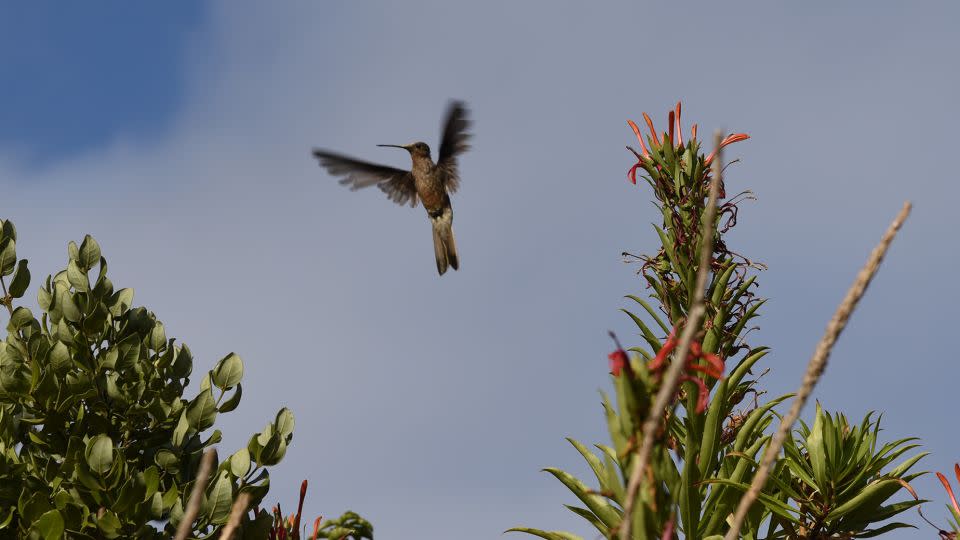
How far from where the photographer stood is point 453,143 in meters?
9.61

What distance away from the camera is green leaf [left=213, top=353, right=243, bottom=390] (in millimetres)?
4730

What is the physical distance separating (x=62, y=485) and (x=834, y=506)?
137 inches

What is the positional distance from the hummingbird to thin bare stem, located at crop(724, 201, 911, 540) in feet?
27.1

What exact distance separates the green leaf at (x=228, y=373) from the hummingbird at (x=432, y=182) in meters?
4.86

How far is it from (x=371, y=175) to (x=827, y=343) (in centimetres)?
859

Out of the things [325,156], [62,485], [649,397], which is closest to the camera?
[649,397]

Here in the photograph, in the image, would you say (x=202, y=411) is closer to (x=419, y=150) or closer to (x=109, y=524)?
(x=109, y=524)

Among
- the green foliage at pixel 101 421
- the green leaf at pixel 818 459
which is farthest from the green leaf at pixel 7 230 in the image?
the green leaf at pixel 818 459

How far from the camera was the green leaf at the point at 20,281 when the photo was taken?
16.5 feet

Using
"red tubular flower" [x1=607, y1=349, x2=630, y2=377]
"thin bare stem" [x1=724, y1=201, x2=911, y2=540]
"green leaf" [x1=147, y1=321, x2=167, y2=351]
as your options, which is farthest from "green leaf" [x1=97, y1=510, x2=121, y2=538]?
"thin bare stem" [x1=724, y1=201, x2=911, y2=540]

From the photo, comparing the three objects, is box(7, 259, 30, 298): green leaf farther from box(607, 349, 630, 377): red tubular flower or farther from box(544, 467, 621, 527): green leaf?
box(607, 349, 630, 377): red tubular flower

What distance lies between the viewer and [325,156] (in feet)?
29.9

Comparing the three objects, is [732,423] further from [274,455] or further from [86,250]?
[86,250]

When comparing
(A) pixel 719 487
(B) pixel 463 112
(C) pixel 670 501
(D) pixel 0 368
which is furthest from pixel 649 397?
(B) pixel 463 112
